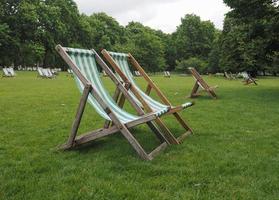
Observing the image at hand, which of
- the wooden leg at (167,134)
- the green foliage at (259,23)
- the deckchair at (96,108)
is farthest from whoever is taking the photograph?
the green foliage at (259,23)

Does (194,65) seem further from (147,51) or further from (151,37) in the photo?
(151,37)

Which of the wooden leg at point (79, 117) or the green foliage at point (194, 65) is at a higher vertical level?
the wooden leg at point (79, 117)

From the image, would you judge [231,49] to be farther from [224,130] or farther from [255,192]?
[255,192]

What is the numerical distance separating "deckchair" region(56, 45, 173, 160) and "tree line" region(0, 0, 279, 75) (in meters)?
11.0

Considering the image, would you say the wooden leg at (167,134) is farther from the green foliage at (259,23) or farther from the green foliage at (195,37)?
the green foliage at (195,37)

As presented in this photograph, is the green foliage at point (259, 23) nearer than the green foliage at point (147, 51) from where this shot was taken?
Yes

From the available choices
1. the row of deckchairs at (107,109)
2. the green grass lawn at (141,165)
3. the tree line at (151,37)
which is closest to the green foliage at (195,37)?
the tree line at (151,37)

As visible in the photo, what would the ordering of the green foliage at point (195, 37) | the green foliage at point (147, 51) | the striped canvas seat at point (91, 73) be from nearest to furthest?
the striped canvas seat at point (91, 73), the green foliage at point (147, 51), the green foliage at point (195, 37)

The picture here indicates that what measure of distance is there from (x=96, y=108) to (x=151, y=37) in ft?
233

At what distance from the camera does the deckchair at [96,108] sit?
17.2 ft

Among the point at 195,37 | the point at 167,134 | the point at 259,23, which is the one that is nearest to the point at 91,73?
the point at 167,134

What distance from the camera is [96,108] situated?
5699 millimetres

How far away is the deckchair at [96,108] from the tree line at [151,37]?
36.2 feet

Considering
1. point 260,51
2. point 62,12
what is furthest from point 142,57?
point 260,51
